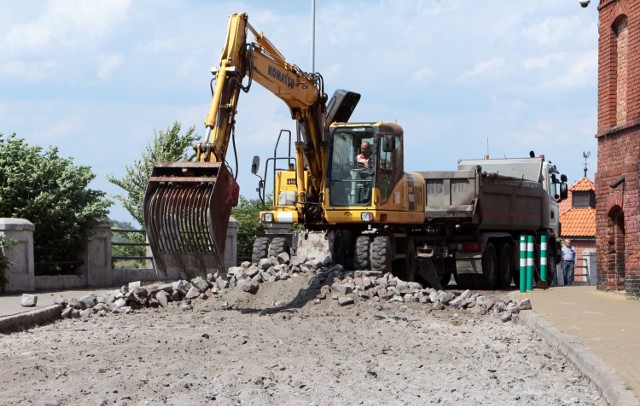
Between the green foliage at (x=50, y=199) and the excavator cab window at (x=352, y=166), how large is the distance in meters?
6.36

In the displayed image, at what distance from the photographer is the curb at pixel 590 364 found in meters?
8.82

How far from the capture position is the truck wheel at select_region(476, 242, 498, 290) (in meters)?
27.0

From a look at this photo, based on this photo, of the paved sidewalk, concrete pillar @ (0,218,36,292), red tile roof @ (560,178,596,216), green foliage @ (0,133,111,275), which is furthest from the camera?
red tile roof @ (560,178,596,216)

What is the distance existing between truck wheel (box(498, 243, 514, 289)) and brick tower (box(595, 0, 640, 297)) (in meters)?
3.45

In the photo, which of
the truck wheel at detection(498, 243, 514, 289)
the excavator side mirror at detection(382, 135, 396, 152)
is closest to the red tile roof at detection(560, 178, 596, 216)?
the truck wheel at detection(498, 243, 514, 289)

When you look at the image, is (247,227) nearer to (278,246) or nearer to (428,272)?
(428,272)

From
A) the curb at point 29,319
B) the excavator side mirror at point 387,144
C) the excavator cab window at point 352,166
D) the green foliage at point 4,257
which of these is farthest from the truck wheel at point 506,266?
the curb at point 29,319

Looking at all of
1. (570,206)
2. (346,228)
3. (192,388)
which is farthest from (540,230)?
(570,206)

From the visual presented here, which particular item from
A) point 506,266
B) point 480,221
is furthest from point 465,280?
point 480,221

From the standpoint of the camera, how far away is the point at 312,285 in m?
19.0

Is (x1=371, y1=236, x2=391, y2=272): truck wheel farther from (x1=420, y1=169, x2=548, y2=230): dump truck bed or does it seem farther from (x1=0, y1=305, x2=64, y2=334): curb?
(x1=0, y1=305, x2=64, y2=334): curb

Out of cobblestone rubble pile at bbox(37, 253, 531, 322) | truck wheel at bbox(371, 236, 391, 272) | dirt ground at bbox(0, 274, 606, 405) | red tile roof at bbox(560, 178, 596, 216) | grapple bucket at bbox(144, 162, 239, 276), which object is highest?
red tile roof at bbox(560, 178, 596, 216)

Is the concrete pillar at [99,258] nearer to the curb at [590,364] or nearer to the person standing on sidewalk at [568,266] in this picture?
the curb at [590,364]

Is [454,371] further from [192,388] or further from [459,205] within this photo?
→ [459,205]
